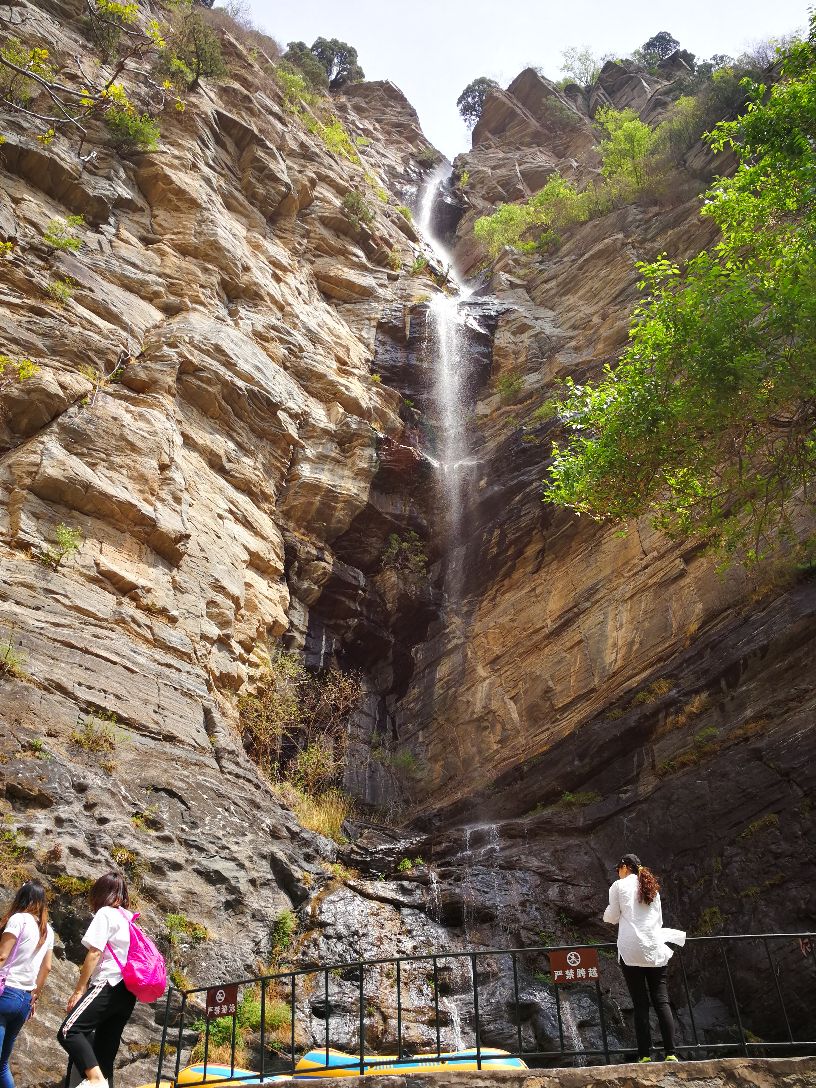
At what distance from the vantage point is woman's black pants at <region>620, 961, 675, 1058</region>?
18.7ft

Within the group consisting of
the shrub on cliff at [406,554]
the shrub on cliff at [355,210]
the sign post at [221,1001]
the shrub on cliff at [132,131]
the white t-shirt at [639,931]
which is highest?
the shrub on cliff at [355,210]

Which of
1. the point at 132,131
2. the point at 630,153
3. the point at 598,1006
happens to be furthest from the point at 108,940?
the point at 630,153

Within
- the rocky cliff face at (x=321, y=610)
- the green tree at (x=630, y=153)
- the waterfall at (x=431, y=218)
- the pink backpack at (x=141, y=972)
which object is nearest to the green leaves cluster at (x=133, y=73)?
the rocky cliff face at (x=321, y=610)

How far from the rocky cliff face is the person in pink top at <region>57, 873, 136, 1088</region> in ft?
6.28

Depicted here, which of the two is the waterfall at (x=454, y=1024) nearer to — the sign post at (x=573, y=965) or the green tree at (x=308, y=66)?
the sign post at (x=573, y=965)

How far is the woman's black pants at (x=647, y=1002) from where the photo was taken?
18.7 ft

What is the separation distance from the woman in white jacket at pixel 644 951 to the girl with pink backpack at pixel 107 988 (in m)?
3.27

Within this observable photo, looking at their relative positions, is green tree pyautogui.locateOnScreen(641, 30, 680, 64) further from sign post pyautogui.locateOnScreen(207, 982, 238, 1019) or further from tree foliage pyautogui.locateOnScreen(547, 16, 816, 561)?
sign post pyautogui.locateOnScreen(207, 982, 238, 1019)

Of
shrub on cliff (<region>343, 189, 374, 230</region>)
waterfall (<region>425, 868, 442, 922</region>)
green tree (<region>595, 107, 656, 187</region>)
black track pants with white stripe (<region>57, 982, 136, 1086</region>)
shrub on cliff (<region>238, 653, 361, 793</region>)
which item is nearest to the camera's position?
black track pants with white stripe (<region>57, 982, 136, 1086</region>)

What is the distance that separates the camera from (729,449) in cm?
1107

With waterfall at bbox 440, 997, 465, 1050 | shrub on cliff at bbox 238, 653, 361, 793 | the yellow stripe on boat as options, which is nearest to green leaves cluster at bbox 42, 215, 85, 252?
shrub on cliff at bbox 238, 653, 361, 793

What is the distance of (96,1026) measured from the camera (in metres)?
4.97

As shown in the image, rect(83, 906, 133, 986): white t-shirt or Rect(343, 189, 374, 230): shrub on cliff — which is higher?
Rect(343, 189, 374, 230): shrub on cliff

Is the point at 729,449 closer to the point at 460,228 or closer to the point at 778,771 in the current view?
the point at 778,771
